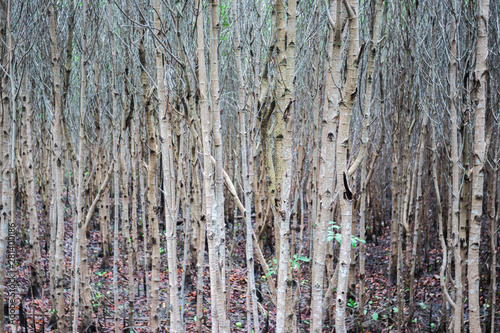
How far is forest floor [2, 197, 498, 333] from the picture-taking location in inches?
213

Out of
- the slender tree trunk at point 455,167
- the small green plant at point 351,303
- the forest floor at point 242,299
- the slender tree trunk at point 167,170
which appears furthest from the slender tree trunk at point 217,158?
the small green plant at point 351,303

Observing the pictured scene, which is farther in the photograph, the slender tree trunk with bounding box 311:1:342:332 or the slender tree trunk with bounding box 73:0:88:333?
the slender tree trunk with bounding box 73:0:88:333

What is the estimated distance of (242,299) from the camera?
705 centimetres

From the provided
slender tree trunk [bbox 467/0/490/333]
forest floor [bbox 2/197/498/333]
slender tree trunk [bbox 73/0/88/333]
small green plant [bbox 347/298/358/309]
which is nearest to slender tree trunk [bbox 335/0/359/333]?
slender tree trunk [bbox 467/0/490/333]

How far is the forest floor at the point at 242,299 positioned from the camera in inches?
213

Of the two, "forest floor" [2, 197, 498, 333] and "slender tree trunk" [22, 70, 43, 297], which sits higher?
"slender tree trunk" [22, 70, 43, 297]

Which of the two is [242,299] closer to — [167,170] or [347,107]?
[167,170]

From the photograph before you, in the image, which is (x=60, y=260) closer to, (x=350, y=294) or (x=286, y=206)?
(x=286, y=206)

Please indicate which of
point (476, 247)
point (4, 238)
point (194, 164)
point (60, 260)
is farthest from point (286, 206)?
point (60, 260)

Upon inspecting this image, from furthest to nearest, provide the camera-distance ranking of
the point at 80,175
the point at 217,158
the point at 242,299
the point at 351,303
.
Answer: the point at 242,299, the point at 351,303, the point at 80,175, the point at 217,158

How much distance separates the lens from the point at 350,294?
6395 mm

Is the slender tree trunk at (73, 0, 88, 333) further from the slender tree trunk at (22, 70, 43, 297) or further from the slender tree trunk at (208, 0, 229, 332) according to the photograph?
the slender tree trunk at (208, 0, 229, 332)

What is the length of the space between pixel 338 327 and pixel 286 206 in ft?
2.55

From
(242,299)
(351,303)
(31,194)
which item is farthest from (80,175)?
(351,303)
